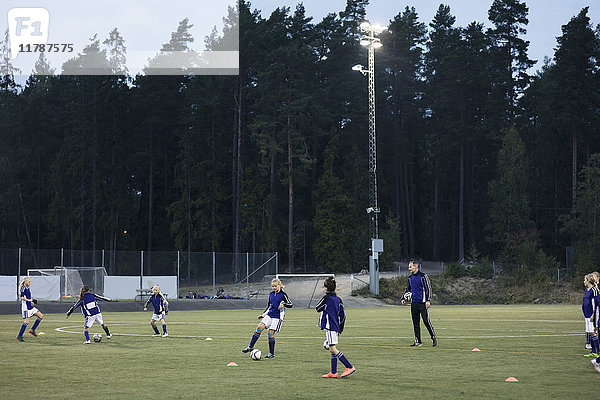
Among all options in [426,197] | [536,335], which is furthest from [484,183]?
[536,335]

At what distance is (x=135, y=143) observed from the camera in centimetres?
9056

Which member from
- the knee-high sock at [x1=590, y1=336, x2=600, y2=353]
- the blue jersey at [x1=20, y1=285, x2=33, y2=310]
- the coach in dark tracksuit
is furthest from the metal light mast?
the knee-high sock at [x1=590, y1=336, x2=600, y2=353]

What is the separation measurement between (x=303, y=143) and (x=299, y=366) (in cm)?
6558

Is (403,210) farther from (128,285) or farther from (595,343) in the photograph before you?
(595,343)

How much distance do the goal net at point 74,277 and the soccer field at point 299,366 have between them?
21.8 metres

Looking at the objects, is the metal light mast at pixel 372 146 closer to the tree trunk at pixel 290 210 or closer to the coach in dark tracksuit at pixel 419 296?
the tree trunk at pixel 290 210

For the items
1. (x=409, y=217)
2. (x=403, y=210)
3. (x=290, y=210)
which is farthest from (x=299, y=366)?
(x=403, y=210)

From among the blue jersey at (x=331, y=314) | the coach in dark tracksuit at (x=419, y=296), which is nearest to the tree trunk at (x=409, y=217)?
the coach in dark tracksuit at (x=419, y=296)

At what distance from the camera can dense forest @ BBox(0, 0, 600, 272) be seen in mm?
80125

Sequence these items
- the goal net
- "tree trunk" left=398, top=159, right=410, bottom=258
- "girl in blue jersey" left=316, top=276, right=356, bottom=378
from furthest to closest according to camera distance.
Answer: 1. "tree trunk" left=398, top=159, right=410, bottom=258
2. the goal net
3. "girl in blue jersey" left=316, top=276, right=356, bottom=378

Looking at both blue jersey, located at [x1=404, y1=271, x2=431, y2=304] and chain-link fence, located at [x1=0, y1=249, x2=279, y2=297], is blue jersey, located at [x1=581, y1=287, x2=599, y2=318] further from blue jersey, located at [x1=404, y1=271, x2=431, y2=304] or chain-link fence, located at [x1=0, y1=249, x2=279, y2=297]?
chain-link fence, located at [x1=0, y1=249, x2=279, y2=297]

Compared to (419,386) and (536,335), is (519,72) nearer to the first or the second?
(536,335)

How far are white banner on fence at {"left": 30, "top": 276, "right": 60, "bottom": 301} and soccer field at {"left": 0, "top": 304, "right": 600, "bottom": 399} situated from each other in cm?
2052

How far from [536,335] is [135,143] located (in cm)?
7267
